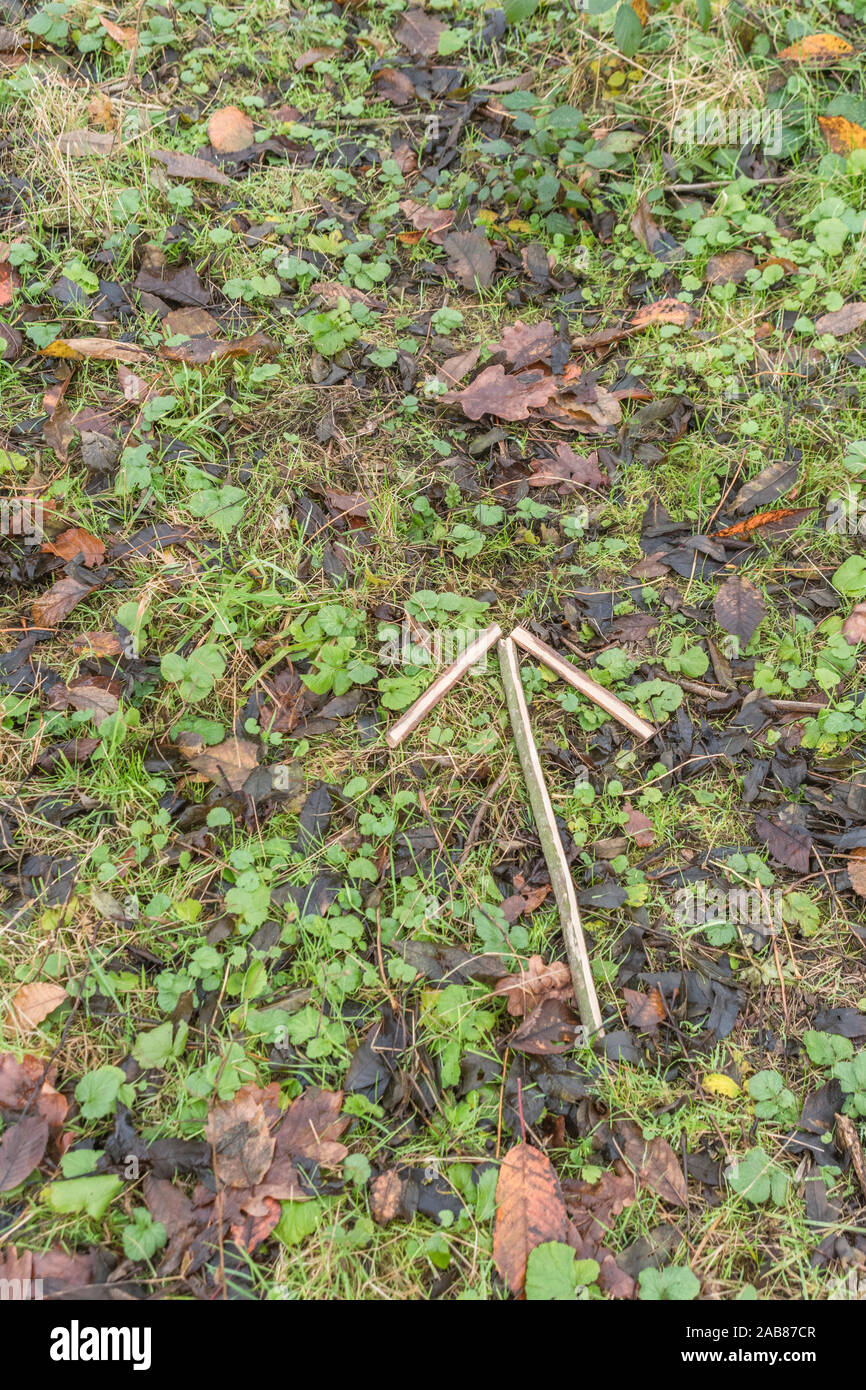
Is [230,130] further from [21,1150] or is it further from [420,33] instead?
[21,1150]

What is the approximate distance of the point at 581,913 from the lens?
2592 millimetres

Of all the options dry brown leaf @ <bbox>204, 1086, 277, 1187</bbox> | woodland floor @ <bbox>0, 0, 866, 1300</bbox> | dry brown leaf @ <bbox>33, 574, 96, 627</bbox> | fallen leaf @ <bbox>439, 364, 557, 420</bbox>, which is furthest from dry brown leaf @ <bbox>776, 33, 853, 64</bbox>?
dry brown leaf @ <bbox>204, 1086, 277, 1187</bbox>

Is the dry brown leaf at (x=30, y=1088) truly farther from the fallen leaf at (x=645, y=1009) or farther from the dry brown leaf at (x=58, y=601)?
the fallen leaf at (x=645, y=1009)

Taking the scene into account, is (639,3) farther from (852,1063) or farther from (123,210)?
(852,1063)

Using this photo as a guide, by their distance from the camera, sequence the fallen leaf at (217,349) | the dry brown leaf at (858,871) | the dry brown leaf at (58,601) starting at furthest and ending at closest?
1. the fallen leaf at (217,349)
2. the dry brown leaf at (58,601)
3. the dry brown leaf at (858,871)

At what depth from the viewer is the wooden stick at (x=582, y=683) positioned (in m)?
2.82

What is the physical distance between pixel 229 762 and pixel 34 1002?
34.1 inches

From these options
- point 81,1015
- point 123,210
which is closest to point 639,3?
point 123,210

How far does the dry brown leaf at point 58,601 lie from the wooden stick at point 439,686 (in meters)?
1.18

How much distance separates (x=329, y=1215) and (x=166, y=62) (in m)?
4.79

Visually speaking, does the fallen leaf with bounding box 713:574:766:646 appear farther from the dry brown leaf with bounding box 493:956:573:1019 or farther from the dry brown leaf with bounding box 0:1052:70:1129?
the dry brown leaf with bounding box 0:1052:70:1129

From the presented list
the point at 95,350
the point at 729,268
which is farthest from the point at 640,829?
the point at 95,350

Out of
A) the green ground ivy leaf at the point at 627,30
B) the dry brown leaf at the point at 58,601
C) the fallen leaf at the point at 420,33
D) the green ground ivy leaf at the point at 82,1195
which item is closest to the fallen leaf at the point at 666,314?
the green ground ivy leaf at the point at 627,30

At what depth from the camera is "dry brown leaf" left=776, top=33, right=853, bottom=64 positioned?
3.88 m
